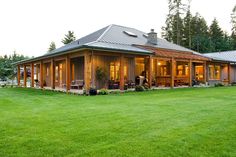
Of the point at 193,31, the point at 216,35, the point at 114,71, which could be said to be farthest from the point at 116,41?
the point at 216,35

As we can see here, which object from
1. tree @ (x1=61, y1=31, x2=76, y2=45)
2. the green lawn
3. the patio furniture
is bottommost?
the green lawn

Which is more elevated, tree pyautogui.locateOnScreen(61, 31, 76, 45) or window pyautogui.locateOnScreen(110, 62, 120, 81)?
tree pyautogui.locateOnScreen(61, 31, 76, 45)

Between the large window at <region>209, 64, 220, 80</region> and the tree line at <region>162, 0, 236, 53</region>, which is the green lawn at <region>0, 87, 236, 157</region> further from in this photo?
the tree line at <region>162, 0, 236, 53</region>

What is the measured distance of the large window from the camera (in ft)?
81.8

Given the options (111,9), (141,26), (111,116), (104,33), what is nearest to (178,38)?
(141,26)

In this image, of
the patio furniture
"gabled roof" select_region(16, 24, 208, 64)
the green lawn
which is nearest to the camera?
the green lawn

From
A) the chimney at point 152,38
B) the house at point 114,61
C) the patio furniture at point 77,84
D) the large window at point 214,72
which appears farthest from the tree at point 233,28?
the patio furniture at point 77,84

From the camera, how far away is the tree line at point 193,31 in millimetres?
38875

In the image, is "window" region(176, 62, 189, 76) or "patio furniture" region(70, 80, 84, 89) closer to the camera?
"patio furniture" region(70, 80, 84, 89)

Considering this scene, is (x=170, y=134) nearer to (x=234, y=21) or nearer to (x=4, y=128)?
(x=4, y=128)

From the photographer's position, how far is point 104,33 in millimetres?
17953

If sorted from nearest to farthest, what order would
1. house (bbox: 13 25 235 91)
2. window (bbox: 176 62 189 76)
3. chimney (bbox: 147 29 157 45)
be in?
house (bbox: 13 25 235 91)
chimney (bbox: 147 29 157 45)
window (bbox: 176 62 189 76)

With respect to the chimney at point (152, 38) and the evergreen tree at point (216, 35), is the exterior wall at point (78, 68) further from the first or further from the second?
the evergreen tree at point (216, 35)

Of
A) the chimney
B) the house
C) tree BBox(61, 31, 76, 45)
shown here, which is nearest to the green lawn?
the house
